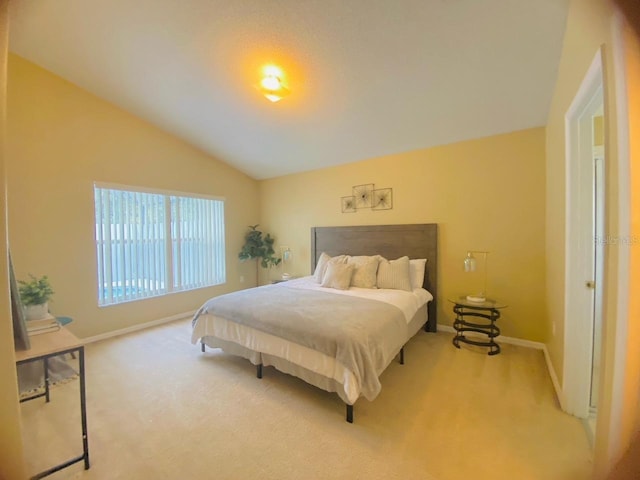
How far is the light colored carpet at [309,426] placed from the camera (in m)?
1.29

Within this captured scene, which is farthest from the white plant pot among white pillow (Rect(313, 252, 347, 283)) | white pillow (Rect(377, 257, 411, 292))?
white pillow (Rect(377, 257, 411, 292))

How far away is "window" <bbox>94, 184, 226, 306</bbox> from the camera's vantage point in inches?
124

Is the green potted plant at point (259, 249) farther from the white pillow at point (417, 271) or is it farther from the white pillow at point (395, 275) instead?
the white pillow at point (417, 271)

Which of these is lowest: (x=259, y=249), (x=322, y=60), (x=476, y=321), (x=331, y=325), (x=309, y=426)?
(x=309, y=426)

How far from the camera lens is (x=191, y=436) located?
153cm

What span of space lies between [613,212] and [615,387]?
511 millimetres

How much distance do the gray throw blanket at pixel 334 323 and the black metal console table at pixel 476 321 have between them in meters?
0.89

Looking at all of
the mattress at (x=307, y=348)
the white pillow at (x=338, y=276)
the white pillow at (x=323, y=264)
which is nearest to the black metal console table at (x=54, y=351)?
the mattress at (x=307, y=348)

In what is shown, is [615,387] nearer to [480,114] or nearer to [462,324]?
[462,324]

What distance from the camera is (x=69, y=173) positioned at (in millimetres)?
2855

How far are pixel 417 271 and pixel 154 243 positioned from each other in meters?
3.64

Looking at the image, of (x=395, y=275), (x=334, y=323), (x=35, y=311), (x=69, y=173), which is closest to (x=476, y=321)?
(x=395, y=275)

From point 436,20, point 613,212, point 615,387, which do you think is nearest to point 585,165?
point 613,212

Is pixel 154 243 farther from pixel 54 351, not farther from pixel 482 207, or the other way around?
pixel 482 207
